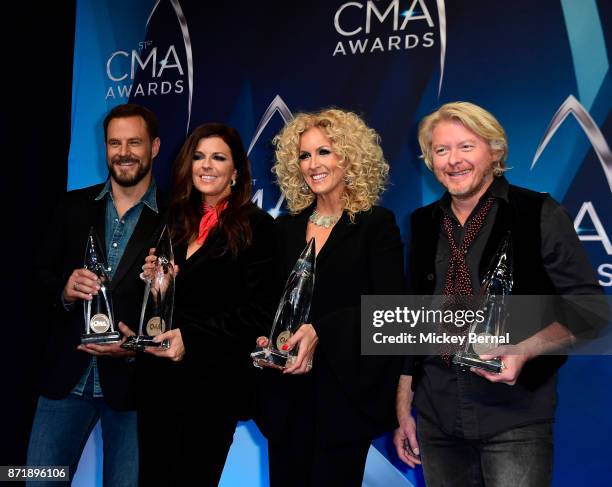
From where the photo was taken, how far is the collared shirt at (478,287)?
82.5 inches

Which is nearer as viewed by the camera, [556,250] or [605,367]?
[556,250]

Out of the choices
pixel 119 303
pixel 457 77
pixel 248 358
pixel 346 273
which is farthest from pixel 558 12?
pixel 119 303

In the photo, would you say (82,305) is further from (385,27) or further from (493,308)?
(385,27)

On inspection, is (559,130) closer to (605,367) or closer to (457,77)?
(457,77)

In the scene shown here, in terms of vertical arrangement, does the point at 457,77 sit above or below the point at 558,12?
below

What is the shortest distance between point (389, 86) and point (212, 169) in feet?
4.20

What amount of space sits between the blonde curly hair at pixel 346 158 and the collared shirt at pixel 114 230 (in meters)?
0.70

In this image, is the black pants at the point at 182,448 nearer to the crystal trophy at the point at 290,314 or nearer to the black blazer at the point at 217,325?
the black blazer at the point at 217,325

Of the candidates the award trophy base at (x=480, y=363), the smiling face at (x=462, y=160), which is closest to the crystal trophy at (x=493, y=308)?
the award trophy base at (x=480, y=363)

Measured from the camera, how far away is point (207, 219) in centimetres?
269

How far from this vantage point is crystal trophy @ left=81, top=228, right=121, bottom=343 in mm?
2535

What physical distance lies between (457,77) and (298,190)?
45.5 inches

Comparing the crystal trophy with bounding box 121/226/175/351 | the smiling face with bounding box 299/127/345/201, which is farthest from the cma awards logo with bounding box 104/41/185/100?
the crystal trophy with bounding box 121/226/175/351

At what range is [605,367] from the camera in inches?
118
